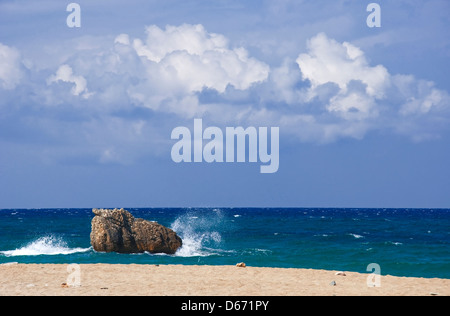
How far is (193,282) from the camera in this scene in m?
18.5

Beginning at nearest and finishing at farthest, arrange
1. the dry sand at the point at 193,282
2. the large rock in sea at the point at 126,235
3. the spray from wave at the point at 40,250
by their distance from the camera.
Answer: the dry sand at the point at 193,282 → the large rock in sea at the point at 126,235 → the spray from wave at the point at 40,250

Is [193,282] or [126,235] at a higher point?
[126,235]

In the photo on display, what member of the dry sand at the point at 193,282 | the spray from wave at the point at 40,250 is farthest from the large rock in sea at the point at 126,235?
the dry sand at the point at 193,282

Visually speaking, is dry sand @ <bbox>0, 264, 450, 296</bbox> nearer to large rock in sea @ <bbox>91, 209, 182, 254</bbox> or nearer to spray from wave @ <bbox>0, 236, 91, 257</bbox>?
large rock in sea @ <bbox>91, 209, 182, 254</bbox>

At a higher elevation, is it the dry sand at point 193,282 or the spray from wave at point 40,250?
the dry sand at point 193,282

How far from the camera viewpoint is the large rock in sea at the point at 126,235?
33531 mm

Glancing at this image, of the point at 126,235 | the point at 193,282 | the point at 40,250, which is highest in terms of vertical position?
the point at 126,235

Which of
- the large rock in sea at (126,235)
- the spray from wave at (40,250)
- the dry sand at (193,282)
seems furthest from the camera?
the spray from wave at (40,250)

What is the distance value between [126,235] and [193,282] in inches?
632

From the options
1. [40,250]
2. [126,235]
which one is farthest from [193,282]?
[40,250]

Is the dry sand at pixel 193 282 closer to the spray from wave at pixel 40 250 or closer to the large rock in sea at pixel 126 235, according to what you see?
the large rock in sea at pixel 126 235

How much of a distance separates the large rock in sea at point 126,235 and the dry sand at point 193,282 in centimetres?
991

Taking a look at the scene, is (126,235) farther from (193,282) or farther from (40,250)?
(193,282)

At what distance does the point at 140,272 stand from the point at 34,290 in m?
5.33
